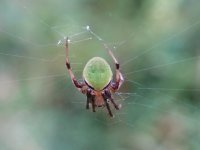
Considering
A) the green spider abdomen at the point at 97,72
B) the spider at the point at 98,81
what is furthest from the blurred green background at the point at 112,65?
the green spider abdomen at the point at 97,72

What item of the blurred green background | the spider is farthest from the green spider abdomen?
the blurred green background

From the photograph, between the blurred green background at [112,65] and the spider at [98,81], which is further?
the blurred green background at [112,65]

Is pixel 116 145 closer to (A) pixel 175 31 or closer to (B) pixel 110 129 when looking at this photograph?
(B) pixel 110 129

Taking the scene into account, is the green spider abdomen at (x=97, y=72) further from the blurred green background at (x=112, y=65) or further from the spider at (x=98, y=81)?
the blurred green background at (x=112, y=65)

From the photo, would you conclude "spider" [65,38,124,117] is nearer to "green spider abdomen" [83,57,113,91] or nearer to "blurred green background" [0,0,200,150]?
"green spider abdomen" [83,57,113,91]

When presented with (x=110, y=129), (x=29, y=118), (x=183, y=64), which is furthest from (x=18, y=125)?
(x=183, y=64)
